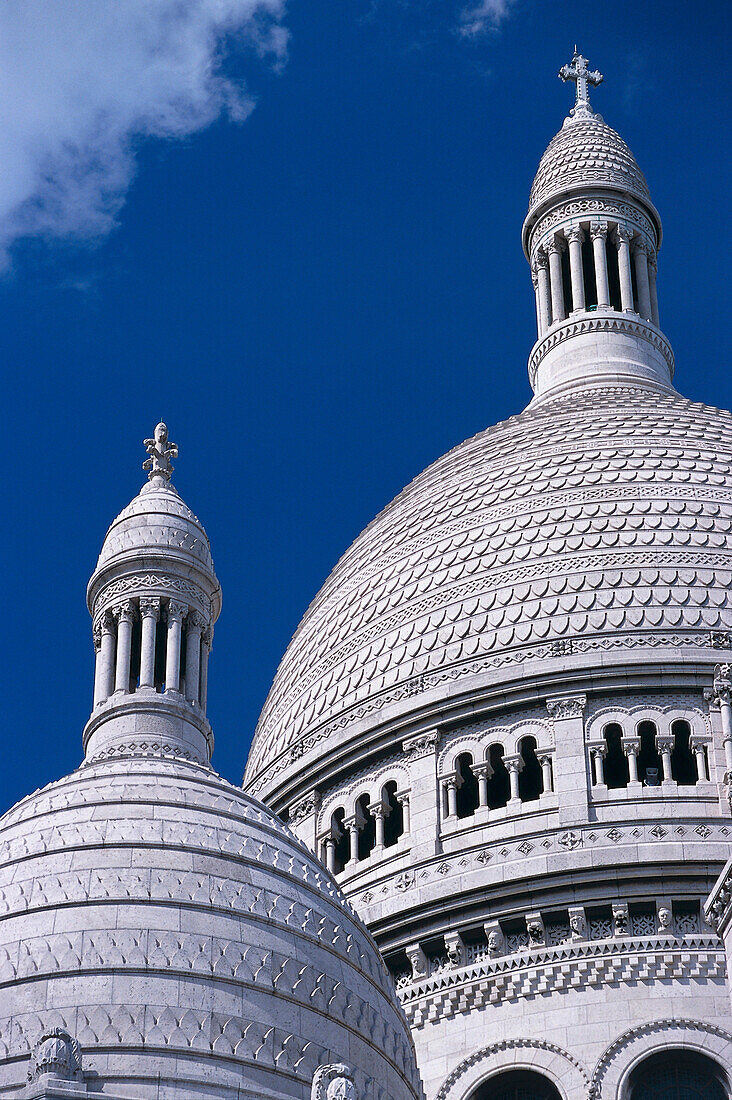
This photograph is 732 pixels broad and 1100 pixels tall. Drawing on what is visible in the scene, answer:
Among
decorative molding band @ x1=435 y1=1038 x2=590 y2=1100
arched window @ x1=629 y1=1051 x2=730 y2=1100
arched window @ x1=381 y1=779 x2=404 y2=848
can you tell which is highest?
arched window @ x1=381 y1=779 x2=404 y2=848

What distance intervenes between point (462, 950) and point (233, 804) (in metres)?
8.97

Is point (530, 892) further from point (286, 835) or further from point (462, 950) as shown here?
point (286, 835)

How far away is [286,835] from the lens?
28578 mm

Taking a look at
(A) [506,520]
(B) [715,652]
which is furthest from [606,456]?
(B) [715,652]

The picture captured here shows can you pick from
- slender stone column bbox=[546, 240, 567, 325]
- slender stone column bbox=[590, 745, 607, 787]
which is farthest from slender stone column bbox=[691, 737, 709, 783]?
slender stone column bbox=[546, 240, 567, 325]

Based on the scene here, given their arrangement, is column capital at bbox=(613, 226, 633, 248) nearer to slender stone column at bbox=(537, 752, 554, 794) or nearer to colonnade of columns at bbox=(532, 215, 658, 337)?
colonnade of columns at bbox=(532, 215, 658, 337)

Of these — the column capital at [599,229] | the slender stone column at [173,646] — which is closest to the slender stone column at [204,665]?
the slender stone column at [173,646]

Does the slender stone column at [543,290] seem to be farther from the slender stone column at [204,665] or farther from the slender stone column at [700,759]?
the slender stone column at [204,665]

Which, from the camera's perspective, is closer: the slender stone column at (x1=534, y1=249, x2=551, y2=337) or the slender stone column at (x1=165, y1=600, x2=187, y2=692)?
the slender stone column at (x1=165, y1=600, x2=187, y2=692)

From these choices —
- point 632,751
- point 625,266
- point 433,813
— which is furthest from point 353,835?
point 625,266

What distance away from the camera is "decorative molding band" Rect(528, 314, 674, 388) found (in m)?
49.6

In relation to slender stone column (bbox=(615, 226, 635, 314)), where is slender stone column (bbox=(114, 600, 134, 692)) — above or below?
below

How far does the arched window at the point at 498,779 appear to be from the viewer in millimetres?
38344

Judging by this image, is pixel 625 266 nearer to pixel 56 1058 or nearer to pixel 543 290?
pixel 543 290
